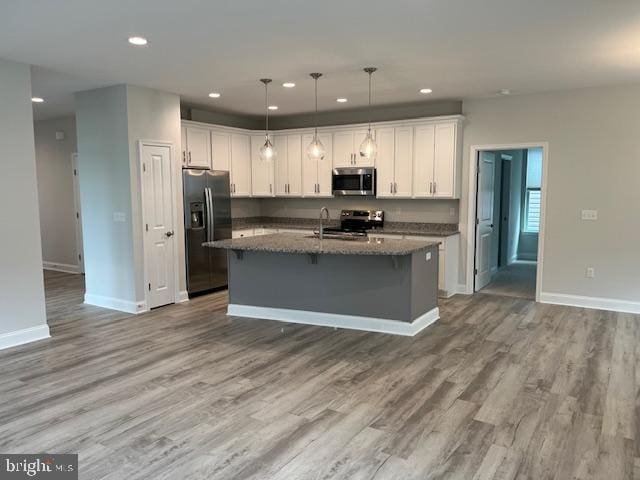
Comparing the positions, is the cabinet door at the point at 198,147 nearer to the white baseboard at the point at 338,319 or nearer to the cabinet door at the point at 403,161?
the white baseboard at the point at 338,319

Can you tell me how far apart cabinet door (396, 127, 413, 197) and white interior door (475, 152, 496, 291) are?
0.95 meters

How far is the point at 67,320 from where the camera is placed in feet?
17.7

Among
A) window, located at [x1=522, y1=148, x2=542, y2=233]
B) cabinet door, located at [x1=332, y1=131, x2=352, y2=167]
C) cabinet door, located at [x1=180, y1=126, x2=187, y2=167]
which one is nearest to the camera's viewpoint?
cabinet door, located at [x1=180, y1=126, x2=187, y2=167]

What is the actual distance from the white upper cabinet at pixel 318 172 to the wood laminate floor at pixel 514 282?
2834 millimetres

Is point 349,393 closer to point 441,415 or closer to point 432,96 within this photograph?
point 441,415

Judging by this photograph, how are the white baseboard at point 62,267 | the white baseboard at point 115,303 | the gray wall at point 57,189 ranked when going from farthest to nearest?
the white baseboard at point 62,267 → the gray wall at point 57,189 → the white baseboard at point 115,303

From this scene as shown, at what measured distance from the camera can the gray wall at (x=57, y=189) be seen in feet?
26.7

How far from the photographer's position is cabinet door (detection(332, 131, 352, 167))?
7172 mm

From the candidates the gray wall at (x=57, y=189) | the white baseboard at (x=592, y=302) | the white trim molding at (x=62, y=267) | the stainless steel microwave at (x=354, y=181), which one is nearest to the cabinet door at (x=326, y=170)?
the stainless steel microwave at (x=354, y=181)

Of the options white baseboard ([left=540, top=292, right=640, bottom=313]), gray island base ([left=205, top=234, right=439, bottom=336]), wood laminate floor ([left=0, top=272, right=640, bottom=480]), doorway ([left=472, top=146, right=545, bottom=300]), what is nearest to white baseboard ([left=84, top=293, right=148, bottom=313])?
wood laminate floor ([left=0, top=272, right=640, bottom=480])

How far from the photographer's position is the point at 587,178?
5.74 meters

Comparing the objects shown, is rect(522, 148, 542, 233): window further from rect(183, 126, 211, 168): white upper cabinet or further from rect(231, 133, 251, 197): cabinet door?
rect(183, 126, 211, 168): white upper cabinet

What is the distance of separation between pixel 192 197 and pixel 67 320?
2116 millimetres

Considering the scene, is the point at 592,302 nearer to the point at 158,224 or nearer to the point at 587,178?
the point at 587,178
